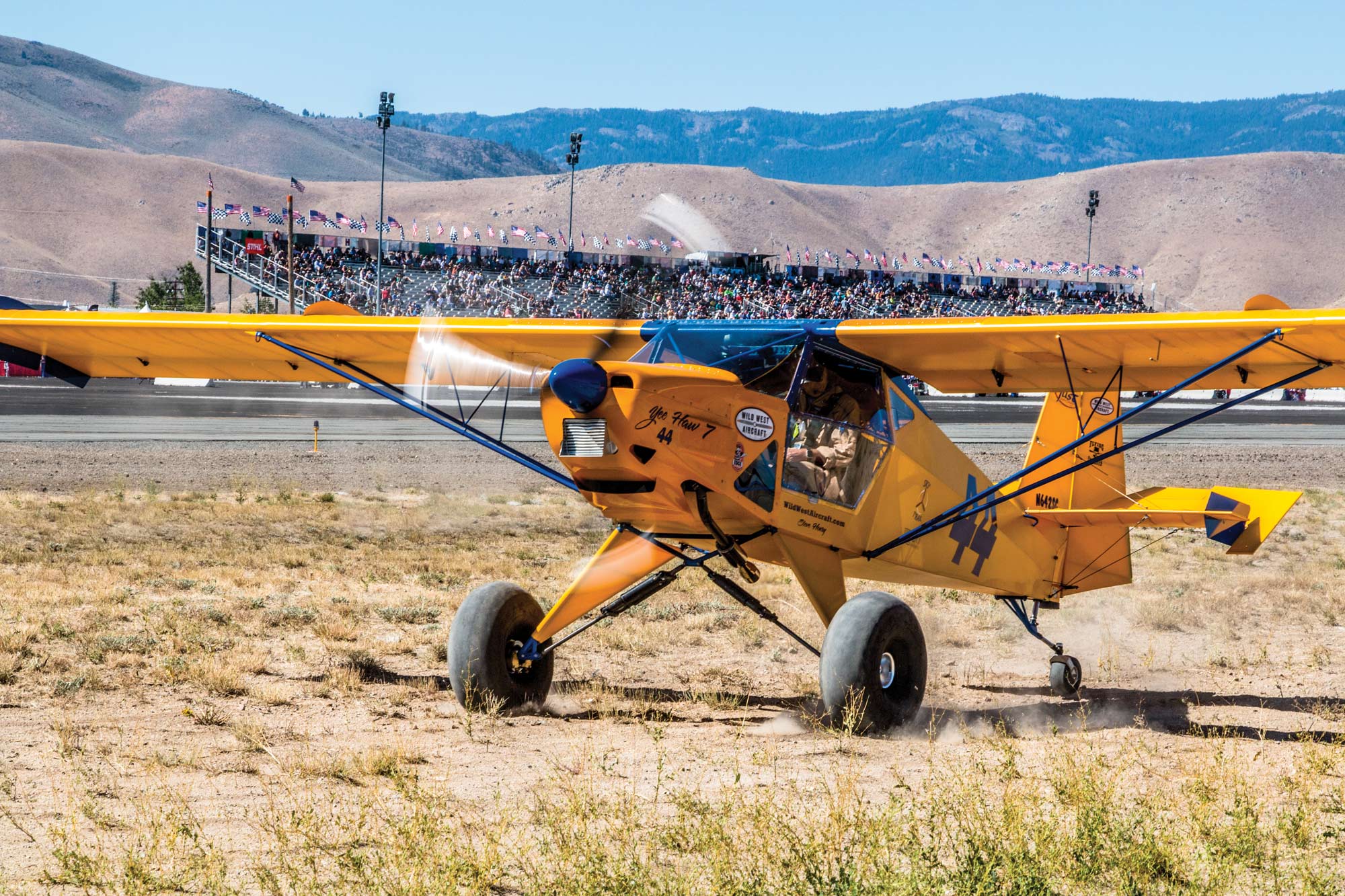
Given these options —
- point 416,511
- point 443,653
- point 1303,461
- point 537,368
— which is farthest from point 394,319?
point 1303,461

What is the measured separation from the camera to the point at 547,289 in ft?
240

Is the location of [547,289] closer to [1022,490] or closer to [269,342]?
[269,342]

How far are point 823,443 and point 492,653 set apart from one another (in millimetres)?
3085

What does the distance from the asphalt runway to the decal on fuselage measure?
18678 mm

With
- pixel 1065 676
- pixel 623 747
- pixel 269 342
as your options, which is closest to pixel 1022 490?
pixel 1065 676

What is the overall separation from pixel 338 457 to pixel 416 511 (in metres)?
9.18

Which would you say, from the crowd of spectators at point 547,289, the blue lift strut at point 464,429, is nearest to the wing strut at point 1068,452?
the blue lift strut at point 464,429

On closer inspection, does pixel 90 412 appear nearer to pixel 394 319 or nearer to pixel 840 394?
pixel 394 319

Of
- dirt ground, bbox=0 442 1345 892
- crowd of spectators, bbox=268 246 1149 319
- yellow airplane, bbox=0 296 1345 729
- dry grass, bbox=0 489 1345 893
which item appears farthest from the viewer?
crowd of spectators, bbox=268 246 1149 319

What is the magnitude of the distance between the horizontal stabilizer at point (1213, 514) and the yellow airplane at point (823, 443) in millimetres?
22

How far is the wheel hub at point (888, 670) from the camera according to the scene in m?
9.32

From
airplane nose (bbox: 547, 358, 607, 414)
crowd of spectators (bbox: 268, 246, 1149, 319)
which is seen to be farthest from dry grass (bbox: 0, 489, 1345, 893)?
crowd of spectators (bbox: 268, 246, 1149, 319)

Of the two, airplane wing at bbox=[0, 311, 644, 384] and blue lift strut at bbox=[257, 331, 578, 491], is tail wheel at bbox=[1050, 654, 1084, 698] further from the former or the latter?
airplane wing at bbox=[0, 311, 644, 384]

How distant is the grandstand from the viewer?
68750 mm
